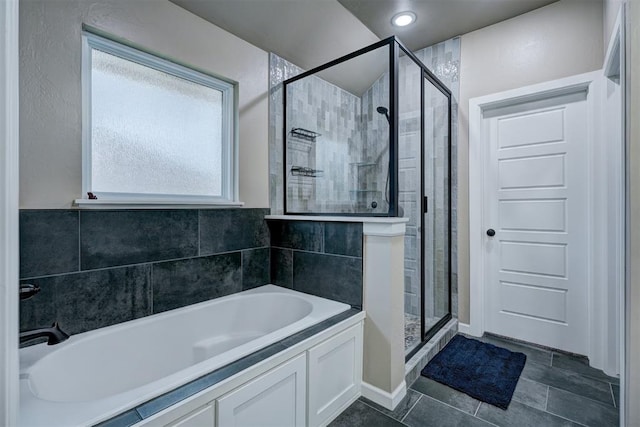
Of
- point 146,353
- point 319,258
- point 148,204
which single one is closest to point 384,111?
point 319,258

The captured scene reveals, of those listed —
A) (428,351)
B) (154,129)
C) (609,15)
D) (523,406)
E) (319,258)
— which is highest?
(609,15)

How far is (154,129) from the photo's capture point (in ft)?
6.31

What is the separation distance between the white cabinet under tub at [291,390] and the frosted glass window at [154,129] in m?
1.26

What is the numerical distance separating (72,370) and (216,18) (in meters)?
2.20

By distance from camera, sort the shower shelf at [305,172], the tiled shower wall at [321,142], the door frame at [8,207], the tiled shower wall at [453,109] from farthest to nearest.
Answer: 1. the tiled shower wall at [453,109]
2. the shower shelf at [305,172]
3. the tiled shower wall at [321,142]
4. the door frame at [8,207]

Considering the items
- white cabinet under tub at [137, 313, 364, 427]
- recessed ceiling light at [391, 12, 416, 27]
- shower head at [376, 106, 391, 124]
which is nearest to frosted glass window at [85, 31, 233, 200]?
shower head at [376, 106, 391, 124]

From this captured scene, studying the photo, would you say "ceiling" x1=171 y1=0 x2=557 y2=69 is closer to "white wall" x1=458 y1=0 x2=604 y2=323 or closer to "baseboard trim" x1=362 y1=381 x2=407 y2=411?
"white wall" x1=458 y1=0 x2=604 y2=323

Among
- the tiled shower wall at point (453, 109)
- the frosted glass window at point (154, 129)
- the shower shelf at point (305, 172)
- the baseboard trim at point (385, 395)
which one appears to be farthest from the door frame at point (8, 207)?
the tiled shower wall at point (453, 109)

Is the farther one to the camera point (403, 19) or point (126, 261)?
point (403, 19)

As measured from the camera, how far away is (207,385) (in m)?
1.11

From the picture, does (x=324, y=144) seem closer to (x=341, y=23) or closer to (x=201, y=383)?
(x=341, y=23)

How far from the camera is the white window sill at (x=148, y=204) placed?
1.55m

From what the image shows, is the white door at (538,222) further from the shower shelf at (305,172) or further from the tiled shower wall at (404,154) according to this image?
the shower shelf at (305,172)

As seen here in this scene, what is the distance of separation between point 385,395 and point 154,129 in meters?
2.14
